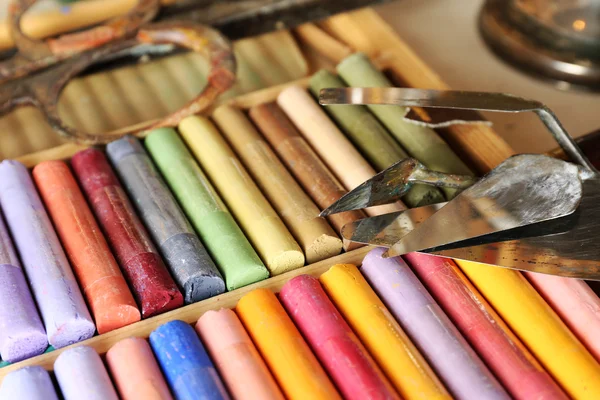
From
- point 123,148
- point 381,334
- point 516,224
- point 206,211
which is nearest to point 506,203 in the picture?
point 516,224

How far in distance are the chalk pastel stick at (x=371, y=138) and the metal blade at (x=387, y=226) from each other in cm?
3

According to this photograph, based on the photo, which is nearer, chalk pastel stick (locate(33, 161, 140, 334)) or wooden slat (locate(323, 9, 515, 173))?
chalk pastel stick (locate(33, 161, 140, 334))

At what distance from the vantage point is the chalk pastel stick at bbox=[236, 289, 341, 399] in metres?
0.50

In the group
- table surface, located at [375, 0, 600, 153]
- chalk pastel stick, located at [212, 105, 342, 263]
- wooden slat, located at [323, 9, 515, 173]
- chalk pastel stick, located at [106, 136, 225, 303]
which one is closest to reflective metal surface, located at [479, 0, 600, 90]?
table surface, located at [375, 0, 600, 153]

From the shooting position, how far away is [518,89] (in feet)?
2.95

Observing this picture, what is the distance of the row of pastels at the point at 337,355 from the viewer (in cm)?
49

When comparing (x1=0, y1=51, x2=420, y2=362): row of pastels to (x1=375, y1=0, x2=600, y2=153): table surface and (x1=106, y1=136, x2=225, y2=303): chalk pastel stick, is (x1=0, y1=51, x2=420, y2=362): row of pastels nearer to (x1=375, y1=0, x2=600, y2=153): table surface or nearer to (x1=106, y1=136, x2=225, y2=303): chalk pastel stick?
(x1=106, y1=136, x2=225, y2=303): chalk pastel stick

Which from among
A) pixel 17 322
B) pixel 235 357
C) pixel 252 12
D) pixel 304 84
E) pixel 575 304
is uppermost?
pixel 252 12

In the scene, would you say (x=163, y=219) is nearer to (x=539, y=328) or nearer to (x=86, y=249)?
(x=86, y=249)

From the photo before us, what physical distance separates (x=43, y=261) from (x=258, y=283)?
17cm

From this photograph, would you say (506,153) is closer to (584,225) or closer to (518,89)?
(584,225)

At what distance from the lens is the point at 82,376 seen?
1.64 ft

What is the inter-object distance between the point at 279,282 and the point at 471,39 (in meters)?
0.56

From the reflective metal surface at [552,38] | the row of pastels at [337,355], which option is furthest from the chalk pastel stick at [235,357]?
the reflective metal surface at [552,38]
